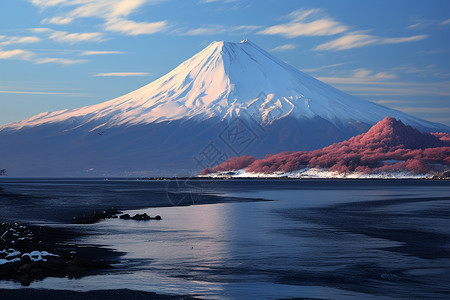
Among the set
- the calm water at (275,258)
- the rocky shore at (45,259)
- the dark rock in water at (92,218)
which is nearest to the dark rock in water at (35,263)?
the rocky shore at (45,259)

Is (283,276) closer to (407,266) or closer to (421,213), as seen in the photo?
(407,266)

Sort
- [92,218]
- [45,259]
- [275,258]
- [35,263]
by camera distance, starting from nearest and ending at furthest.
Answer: [35,263] → [45,259] → [275,258] → [92,218]

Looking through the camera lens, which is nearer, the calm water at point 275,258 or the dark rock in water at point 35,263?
the calm water at point 275,258

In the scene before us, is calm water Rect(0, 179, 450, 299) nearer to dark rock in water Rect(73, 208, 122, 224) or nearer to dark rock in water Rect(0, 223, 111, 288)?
dark rock in water Rect(73, 208, 122, 224)

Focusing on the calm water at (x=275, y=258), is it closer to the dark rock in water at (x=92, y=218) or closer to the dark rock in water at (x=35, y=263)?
the dark rock in water at (x=92, y=218)

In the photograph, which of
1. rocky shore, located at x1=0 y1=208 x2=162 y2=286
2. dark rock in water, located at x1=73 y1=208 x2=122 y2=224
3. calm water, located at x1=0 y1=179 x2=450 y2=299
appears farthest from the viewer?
dark rock in water, located at x1=73 y1=208 x2=122 y2=224

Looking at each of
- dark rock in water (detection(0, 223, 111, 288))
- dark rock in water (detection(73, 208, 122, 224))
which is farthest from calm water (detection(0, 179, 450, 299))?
dark rock in water (detection(0, 223, 111, 288))

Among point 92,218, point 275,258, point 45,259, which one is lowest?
point 275,258

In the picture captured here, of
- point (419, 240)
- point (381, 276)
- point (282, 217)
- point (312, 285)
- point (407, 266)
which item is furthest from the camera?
point (282, 217)

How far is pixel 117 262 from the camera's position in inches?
1067

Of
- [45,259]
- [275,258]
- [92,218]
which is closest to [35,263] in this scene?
[45,259]

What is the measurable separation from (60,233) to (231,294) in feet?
68.5

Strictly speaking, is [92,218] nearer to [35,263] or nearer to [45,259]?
[45,259]

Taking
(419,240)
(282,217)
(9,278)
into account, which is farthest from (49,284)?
(282,217)
